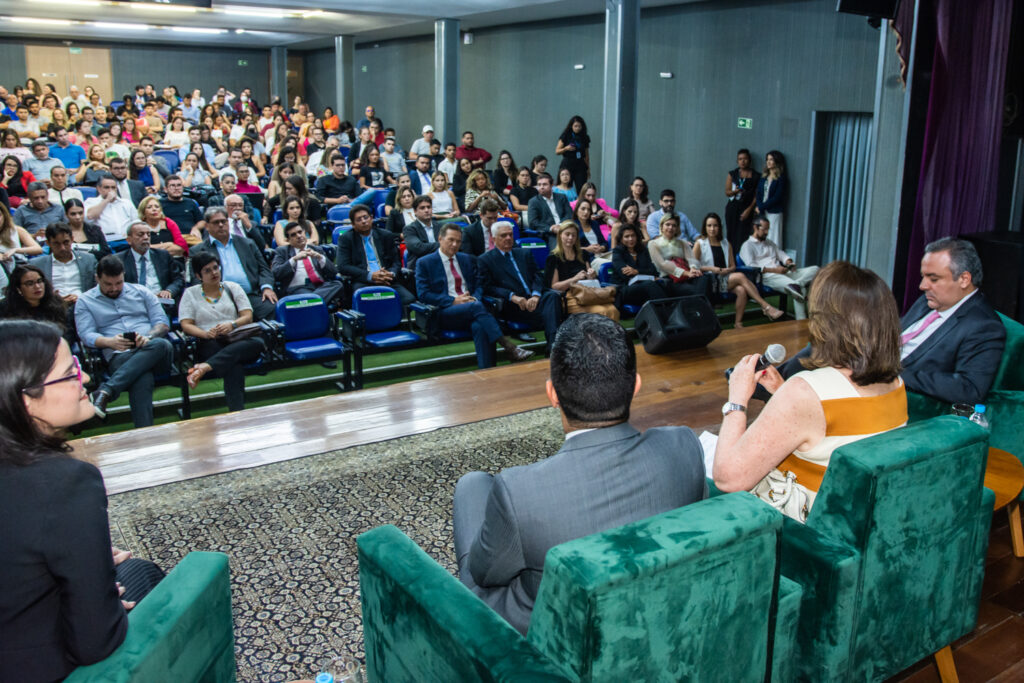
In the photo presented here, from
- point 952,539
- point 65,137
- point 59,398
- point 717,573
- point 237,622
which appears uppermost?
point 65,137

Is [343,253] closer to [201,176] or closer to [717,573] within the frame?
[201,176]

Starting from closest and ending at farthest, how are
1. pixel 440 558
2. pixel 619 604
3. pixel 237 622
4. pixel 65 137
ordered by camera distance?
1. pixel 619 604
2. pixel 237 622
3. pixel 440 558
4. pixel 65 137

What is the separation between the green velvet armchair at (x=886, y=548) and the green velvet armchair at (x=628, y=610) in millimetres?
157

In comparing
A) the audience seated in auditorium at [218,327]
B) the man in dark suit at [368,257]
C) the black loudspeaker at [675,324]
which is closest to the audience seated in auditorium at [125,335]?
the audience seated in auditorium at [218,327]

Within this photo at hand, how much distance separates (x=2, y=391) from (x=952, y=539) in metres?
2.29

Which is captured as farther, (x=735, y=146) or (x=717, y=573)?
(x=735, y=146)

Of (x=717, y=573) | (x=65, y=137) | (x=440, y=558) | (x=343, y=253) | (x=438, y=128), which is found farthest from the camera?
(x=438, y=128)

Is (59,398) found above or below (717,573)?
above

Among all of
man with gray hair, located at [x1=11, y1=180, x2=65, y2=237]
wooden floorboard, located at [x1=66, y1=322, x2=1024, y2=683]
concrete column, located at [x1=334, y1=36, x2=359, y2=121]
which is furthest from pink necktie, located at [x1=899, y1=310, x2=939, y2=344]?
concrete column, located at [x1=334, y1=36, x2=359, y2=121]

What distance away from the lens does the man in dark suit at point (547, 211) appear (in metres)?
9.03

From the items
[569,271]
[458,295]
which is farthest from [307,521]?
[569,271]


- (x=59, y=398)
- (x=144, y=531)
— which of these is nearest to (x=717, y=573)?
(x=59, y=398)

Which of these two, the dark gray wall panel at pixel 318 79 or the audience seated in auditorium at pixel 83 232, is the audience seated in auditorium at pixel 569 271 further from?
the dark gray wall panel at pixel 318 79

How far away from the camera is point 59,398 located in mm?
1689
